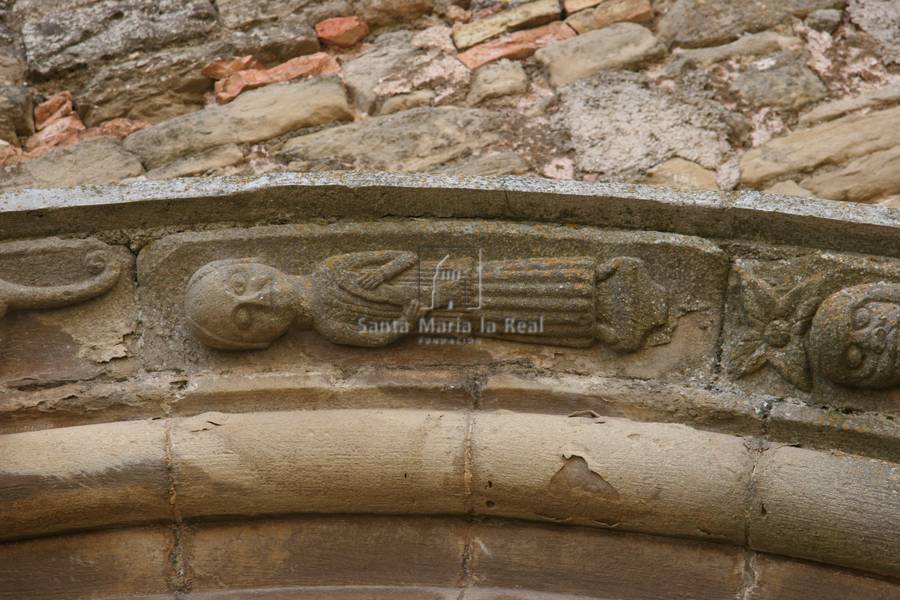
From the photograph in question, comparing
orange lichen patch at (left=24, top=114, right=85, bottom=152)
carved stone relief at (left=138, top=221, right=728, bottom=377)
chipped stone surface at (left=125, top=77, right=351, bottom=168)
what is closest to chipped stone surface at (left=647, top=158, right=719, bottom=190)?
carved stone relief at (left=138, top=221, right=728, bottom=377)

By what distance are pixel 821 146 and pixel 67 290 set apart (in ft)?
6.55

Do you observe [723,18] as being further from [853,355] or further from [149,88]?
[149,88]

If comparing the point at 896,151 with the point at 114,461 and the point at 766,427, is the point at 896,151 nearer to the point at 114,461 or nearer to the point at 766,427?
the point at 766,427

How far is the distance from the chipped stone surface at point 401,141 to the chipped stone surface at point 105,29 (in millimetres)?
686

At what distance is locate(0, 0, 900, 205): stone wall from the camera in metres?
3.62

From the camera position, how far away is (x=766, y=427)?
3025 mm

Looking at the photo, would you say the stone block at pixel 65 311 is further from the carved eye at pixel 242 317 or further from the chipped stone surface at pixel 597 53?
the chipped stone surface at pixel 597 53

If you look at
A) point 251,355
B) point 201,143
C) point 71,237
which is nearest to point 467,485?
point 251,355

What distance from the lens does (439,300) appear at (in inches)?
123

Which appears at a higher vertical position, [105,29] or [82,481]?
[105,29]

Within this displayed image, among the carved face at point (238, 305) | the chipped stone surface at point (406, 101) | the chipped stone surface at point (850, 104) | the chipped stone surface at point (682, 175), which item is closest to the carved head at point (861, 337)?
the chipped stone surface at point (682, 175)

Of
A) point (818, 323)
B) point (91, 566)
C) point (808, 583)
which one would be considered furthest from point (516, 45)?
point (91, 566)

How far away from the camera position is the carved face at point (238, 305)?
3068mm

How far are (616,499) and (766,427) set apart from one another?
1.28ft
